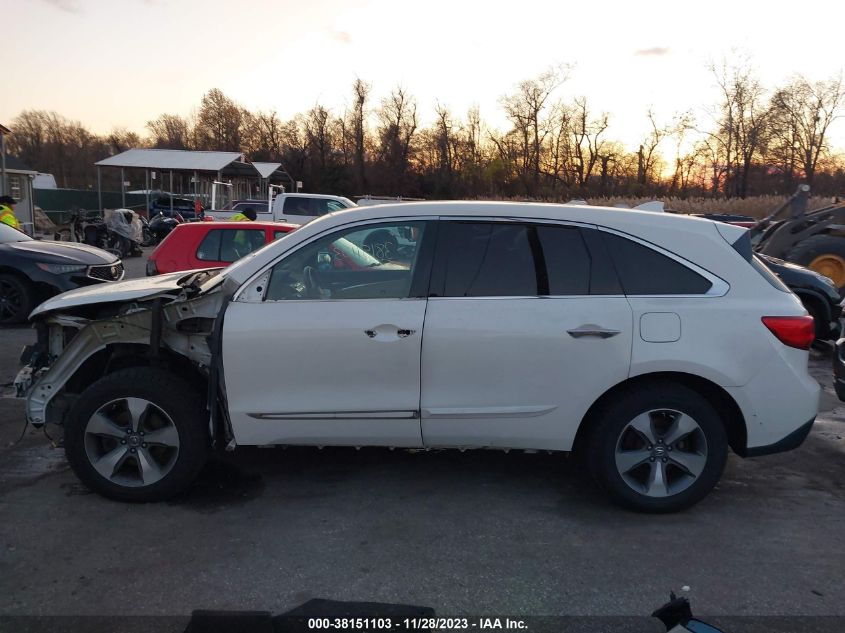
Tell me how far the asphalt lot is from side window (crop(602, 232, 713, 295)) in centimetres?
135

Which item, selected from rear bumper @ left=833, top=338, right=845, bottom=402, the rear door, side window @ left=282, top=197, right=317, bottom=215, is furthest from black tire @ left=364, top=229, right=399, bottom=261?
side window @ left=282, top=197, right=317, bottom=215

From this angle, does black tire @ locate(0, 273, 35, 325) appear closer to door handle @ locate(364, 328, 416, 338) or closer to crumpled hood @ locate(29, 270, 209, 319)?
crumpled hood @ locate(29, 270, 209, 319)

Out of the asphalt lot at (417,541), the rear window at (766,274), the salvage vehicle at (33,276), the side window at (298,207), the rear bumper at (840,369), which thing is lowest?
the asphalt lot at (417,541)

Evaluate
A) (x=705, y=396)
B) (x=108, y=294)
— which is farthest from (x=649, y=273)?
(x=108, y=294)

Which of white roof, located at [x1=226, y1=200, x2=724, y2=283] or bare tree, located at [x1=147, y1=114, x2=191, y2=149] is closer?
white roof, located at [x1=226, y1=200, x2=724, y2=283]

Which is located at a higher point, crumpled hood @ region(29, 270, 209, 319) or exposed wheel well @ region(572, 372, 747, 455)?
crumpled hood @ region(29, 270, 209, 319)

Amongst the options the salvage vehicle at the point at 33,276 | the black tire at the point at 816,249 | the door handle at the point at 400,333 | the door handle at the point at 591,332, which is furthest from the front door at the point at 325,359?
the black tire at the point at 816,249

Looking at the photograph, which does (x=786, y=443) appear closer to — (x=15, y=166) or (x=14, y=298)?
(x=14, y=298)

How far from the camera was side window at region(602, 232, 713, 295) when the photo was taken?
3.94m

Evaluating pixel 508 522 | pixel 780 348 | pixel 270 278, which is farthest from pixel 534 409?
pixel 270 278

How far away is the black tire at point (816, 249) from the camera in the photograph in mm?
10562

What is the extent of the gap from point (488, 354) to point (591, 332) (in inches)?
23.6

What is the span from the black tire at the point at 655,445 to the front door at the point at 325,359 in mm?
1083

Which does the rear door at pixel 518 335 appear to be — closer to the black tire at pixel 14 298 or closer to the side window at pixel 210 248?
the side window at pixel 210 248
